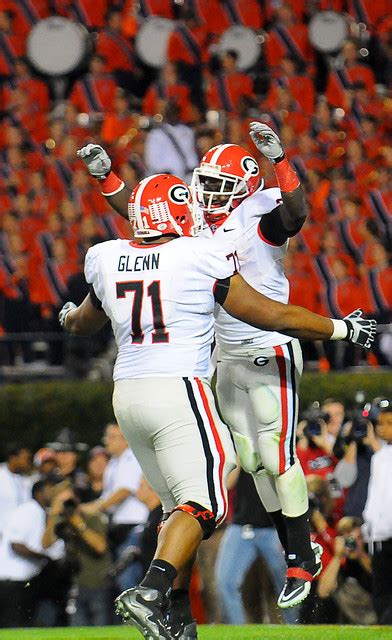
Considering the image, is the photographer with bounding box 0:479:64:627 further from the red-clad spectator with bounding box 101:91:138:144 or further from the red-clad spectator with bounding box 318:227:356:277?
the red-clad spectator with bounding box 101:91:138:144

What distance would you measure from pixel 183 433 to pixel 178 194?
3.50 feet

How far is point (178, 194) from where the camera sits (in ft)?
21.5

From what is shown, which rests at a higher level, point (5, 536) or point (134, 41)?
point (134, 41)

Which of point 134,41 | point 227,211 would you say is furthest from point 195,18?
point 227,211

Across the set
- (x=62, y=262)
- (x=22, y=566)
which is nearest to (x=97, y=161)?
(x=22, y=566)

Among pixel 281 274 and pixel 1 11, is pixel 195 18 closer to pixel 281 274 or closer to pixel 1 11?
pixel 1 11

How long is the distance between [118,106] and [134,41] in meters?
1.81

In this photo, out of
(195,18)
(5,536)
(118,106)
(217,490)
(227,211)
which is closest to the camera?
(217,490)

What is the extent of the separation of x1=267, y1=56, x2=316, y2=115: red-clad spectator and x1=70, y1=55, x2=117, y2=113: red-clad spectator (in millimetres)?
2015

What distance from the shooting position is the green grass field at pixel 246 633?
24.5 ft

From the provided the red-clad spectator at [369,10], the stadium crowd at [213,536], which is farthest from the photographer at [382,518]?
the red-clad spectator at [369,10]

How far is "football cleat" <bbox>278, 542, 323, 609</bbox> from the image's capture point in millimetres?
7086

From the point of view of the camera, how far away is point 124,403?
6.39m

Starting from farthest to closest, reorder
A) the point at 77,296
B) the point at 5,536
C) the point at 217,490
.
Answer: the point at 77,296, the point at 5,536, the point at 217,490
